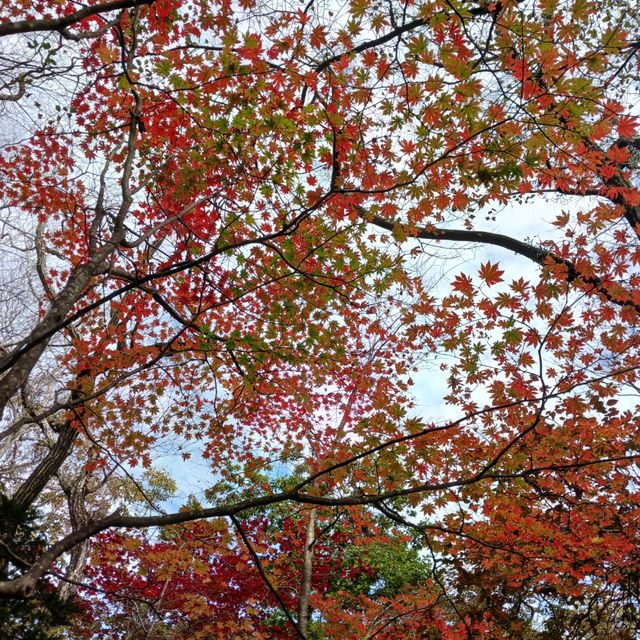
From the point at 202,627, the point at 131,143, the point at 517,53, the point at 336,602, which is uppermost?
the point at 517,53

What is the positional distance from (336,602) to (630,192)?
9.63 m

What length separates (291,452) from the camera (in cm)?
964

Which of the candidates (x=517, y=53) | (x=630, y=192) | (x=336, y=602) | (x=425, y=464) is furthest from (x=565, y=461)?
(x=336, y=602)

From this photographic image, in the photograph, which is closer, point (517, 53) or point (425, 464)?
point (517, 53)

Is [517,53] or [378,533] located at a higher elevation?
[517,53]

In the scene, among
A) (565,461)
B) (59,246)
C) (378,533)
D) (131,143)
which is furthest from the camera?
(378,533)

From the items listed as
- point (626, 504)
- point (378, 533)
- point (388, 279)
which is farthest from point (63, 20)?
point (378, 533)

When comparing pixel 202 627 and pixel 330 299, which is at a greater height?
pixel 330 299

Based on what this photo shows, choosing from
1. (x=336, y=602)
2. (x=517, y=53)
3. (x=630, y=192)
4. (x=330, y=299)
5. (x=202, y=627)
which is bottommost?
(x=202, y=627)

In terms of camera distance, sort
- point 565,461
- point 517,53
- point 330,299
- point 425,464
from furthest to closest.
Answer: point 330,299 < point 565,461 < point 425,464 < point 517,53

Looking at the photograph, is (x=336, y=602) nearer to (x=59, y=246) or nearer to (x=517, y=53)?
(x=59, y=246)

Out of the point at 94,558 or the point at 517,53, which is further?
the point at 94,558

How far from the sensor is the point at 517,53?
14.0 ft

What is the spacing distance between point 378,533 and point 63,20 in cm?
1270
